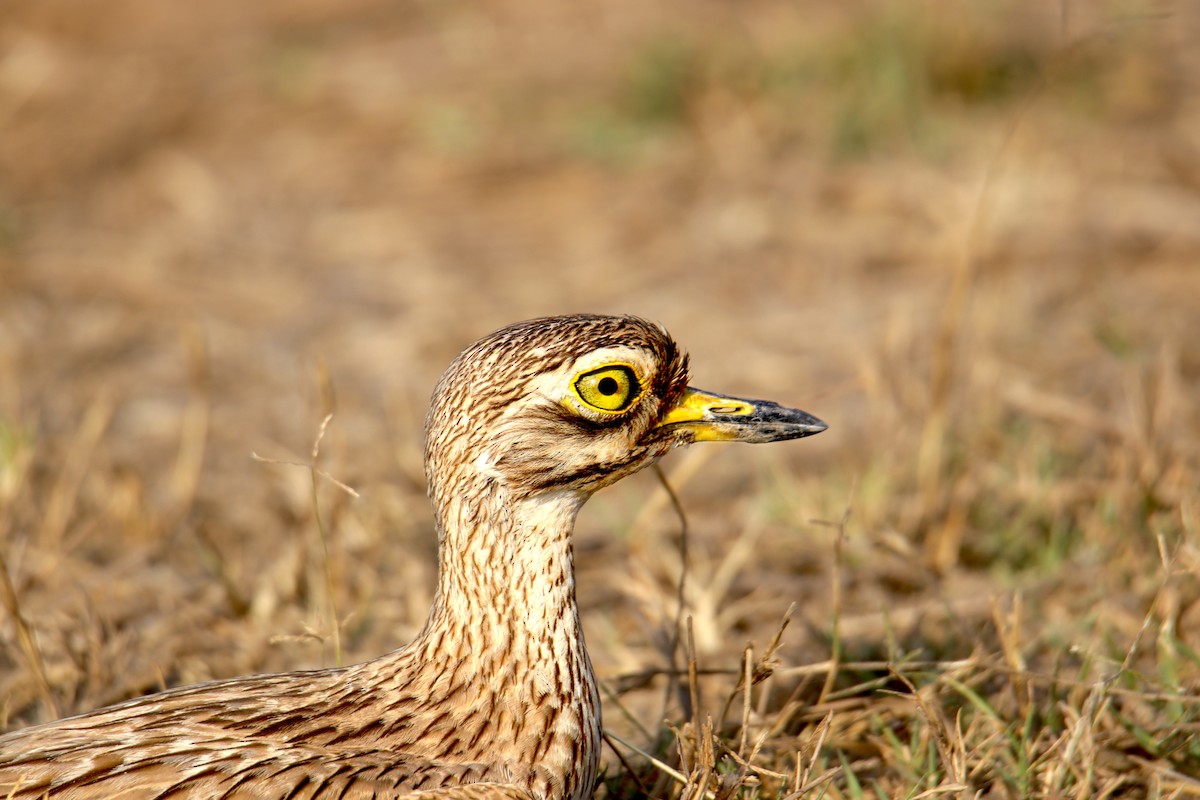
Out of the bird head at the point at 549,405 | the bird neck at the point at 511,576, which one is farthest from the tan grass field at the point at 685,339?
the bird head at the point at 549,405

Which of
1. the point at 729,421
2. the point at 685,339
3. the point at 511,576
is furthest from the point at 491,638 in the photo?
the point at 685,339

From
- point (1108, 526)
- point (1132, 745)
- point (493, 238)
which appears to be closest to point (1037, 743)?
point (1132, 745)

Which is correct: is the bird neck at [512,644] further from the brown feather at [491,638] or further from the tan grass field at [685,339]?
the tan grass field at [685,339]

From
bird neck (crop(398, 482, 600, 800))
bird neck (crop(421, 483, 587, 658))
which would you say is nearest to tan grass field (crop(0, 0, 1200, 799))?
Result: bird neck (crop(398, 482, 600, 800))

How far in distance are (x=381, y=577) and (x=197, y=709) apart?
190 cm

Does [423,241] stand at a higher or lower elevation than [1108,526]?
higher

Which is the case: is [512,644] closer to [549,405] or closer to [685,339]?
[549,405]

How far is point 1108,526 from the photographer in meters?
4.57

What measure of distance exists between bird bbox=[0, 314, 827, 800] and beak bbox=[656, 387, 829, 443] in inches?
2.1

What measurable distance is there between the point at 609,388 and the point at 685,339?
3.79 metres

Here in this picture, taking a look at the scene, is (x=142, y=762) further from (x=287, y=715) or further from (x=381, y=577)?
(x=381, y=577)

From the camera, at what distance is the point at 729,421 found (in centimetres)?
323

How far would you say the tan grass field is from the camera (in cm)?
374

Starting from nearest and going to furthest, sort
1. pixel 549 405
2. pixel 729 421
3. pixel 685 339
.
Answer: pixel 549 405, pixel 729 421, pixel 685 339
